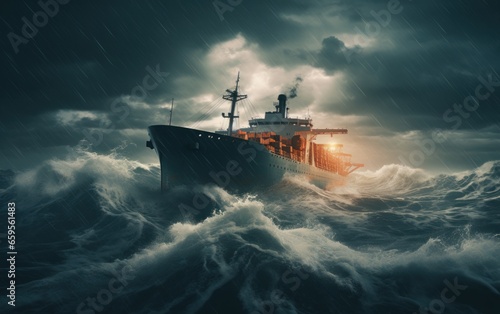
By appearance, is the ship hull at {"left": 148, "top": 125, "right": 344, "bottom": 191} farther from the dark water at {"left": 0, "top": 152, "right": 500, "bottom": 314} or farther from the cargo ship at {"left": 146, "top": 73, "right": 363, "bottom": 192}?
the dark water at {"left": 0, "top": 152, "right": 500, "bottom": 314}

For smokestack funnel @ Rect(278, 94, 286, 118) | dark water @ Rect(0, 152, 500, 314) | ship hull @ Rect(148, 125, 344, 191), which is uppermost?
smokestack funnel @ Rect(278, 94, 286, 118)

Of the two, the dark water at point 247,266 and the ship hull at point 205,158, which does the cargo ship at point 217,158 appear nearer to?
the ship hull at point 205,158

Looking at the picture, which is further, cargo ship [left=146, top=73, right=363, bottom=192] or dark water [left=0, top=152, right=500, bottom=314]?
cargo ship [left=146, top=73, right=363, bottom=192]

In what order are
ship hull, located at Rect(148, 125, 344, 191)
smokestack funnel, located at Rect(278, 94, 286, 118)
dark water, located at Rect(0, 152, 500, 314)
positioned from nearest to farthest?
dark water, located at Rect(0, 152, 500, 314), ship hull, located at Rect(148, 125, 344, 191), smokestack funnel, located at Rect(278, 94, 286, 118)

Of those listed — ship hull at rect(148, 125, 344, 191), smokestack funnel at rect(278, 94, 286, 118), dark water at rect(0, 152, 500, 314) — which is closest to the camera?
dark water at rect(0, 152, 500, 314)

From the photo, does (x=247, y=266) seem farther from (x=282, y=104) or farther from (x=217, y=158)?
(x=282, y=104)

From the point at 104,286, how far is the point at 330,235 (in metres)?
10.3

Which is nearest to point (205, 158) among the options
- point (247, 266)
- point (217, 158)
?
point (217, 158)

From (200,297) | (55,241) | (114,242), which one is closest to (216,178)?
(114,242)

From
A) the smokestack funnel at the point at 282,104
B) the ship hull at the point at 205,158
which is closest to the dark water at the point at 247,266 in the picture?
the ship hull at the point at 205,158

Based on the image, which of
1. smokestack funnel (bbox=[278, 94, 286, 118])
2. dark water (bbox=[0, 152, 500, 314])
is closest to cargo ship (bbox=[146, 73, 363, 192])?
dark water (bbox=[0, 152, 500, 314])

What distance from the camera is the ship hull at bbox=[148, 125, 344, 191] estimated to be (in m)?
20.2

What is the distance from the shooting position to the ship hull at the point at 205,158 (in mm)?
20188

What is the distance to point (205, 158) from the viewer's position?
67.9 ft
